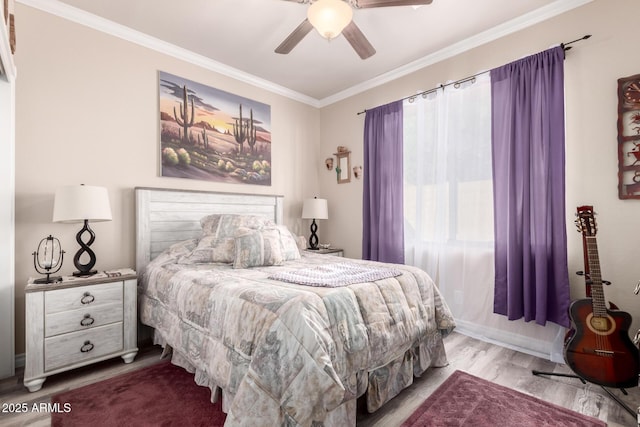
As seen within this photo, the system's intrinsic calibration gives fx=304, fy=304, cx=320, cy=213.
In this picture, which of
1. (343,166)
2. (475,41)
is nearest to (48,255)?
(343,166)

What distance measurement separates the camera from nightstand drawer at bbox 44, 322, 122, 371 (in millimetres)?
2068

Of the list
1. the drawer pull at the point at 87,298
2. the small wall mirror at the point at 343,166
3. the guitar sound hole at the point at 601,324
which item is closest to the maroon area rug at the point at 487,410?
the guitar sound hole at the point at 601,324

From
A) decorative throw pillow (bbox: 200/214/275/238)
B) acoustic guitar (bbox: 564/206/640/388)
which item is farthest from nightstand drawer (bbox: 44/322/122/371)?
acoustic guitar (bbox: 564/206/640/388)

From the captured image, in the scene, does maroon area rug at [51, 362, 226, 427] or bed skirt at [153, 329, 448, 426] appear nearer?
bed skirt at [153, 329, 448, 426]

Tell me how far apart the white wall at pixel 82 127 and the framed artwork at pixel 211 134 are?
0.33ft

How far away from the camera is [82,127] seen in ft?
8.52

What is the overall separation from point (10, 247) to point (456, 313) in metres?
3.86

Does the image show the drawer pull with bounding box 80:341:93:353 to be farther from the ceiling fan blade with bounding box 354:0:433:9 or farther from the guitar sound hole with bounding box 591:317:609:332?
the guitar sound hole with bounding box 591:317:609:332

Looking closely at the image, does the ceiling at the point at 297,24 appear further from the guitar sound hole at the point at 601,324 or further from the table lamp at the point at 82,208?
the guitar sound hole at the point at 601,324

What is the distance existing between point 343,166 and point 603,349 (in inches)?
123

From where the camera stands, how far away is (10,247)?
2.24m

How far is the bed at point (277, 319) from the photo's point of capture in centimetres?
134

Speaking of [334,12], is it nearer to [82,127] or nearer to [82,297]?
[82,127]

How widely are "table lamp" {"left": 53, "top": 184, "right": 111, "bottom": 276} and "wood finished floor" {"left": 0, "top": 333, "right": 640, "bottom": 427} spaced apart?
2.54 feet
